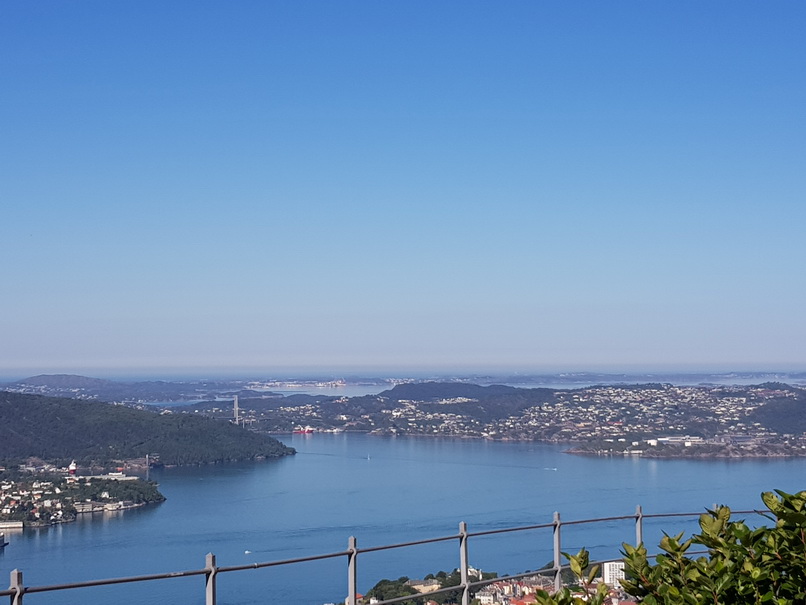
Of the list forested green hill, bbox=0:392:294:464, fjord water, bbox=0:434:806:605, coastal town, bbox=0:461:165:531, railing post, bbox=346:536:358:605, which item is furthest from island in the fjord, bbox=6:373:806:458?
railing post, bbox=346:536:358:605

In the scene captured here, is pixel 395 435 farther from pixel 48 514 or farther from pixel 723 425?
pixel 48 514

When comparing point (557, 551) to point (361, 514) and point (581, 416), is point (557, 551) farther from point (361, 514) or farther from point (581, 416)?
point (581, 416)

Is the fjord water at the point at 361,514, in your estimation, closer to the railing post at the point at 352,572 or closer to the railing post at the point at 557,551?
the railing post at the point at 557,551

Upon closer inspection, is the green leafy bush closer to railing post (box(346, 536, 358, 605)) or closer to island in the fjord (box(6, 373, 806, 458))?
railing post (box(346, 536, 358, 605))

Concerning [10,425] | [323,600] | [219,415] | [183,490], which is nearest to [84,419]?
[10,425]

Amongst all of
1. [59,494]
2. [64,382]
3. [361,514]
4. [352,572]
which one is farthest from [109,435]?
[64,382]

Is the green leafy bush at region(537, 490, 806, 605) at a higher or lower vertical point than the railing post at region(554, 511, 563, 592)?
higher

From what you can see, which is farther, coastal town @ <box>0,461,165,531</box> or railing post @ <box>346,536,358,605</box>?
coastal town @ <box>0,461,165,531</box>
